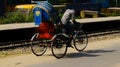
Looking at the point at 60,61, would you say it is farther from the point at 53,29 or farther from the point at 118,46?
the point at 118,46

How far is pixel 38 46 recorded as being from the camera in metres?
11.7

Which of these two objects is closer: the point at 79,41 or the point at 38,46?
the point at 38,46

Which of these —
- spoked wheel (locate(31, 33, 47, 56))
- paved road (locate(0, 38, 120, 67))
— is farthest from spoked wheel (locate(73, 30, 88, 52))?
spoked wheel (locate(31, 33, 47, 56))

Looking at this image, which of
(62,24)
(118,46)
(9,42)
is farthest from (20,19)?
(62,24)

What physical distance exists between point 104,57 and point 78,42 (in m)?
1.33

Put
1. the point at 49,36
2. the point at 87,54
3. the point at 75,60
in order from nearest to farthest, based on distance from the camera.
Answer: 1. the point at 75,60
2. the point at 49,36
3. the point at 87,54

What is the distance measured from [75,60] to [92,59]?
0.53 meters

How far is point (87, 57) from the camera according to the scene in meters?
11.6

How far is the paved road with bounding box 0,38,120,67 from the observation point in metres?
10.5

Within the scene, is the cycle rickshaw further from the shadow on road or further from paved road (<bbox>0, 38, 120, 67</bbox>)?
the shadow on road

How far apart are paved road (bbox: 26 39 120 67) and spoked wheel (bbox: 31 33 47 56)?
2.39 ft

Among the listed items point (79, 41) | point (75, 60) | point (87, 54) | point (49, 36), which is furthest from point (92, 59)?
point (79, 41)

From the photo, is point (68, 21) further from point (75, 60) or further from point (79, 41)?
point (75, 60)

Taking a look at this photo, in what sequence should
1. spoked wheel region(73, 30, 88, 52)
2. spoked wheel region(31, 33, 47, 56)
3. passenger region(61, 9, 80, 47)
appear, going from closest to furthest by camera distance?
1. spoked wheel region(31, 33, 47, 56)
2. passenger region(61, 9, 80, 47)
3. spoked wheel region(73, 30, 88, 52)
